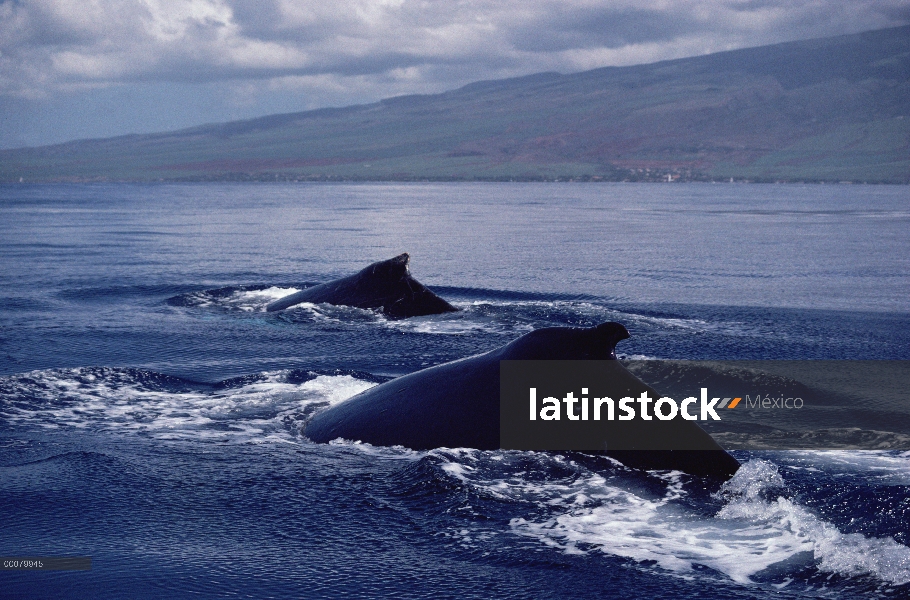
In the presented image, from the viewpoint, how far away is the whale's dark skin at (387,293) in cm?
1816

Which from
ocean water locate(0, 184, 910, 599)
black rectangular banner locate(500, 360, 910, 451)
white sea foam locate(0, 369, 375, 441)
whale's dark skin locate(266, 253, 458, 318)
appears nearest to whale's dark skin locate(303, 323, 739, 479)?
black rectangular banner locate(500, 360, 910, 451)

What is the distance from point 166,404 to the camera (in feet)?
37.0

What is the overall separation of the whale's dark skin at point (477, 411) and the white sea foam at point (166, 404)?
90cm

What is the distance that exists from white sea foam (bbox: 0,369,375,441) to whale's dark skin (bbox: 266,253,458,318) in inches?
213

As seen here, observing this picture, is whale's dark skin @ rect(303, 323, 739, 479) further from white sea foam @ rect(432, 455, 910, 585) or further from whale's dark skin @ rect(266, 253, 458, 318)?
whale's dark skin @ rect(266, 253, 458, 318)

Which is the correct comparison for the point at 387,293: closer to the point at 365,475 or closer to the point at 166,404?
the point at 166,404

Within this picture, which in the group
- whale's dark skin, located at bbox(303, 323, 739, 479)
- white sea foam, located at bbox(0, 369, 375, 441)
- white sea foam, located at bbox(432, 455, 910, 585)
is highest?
whale's dark skin, located at bbox(303, 323, 739, 479)

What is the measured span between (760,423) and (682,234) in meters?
37.8

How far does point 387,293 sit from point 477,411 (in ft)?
33.2

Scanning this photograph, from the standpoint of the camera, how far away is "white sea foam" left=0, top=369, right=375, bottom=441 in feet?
33.2

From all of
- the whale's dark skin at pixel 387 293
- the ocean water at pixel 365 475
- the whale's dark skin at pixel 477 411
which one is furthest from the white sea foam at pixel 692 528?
the whale's dark skin at pixel 387 293

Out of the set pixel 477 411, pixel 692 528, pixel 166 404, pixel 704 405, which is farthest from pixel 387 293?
pixel 692 528

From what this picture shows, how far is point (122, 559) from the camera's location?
652 cm

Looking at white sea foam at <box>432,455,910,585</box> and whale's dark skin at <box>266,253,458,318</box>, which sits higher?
whale's dark skin at <box>266,253,458,318</box>
